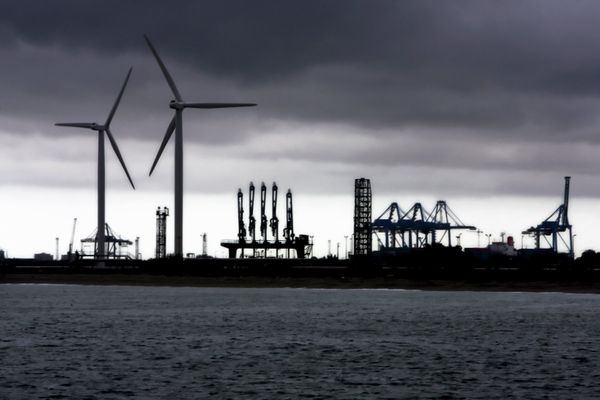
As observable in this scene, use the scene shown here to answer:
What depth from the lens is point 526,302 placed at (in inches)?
6786

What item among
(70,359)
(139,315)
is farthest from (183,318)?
(70,359)

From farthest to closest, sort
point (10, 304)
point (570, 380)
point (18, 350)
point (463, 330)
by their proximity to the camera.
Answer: point (10, 304), point (463, 330), point (18, 350), point (570, 380)

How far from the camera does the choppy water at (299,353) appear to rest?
64.8 meters

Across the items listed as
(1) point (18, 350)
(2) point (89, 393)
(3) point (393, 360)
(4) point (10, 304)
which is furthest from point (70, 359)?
(4) point (10, 304)

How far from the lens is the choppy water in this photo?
2549 inches

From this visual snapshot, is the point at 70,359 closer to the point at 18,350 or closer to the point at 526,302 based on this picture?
the point at 18,350

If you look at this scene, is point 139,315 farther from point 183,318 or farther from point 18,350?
point 18,350

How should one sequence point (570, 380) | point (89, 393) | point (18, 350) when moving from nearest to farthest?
point (89, 393), point (570, 380), point (18, 350)

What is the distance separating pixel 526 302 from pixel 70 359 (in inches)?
4195

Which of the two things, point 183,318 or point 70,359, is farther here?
point 183,318

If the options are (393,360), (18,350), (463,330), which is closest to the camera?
(393,360)

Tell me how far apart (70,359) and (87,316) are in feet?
178

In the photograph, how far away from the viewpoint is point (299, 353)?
85375mm

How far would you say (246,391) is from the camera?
2500 inches
